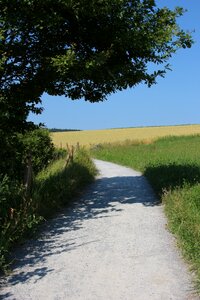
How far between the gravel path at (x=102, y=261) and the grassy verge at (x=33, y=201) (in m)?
0.29

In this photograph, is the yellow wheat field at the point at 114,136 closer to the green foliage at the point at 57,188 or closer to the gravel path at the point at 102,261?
the green foliage at the point at 57,188

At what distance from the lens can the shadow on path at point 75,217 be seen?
6.97 m

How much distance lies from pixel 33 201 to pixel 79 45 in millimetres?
4591

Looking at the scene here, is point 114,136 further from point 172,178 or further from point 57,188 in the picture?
point 57,188

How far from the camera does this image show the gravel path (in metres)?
5.80

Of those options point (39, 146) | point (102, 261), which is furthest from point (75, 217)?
point (39, 146)

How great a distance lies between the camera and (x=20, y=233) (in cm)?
841

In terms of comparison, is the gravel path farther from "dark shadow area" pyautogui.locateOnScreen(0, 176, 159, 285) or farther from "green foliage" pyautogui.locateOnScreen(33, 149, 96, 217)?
"green foliage" pyautogui.locateOnScreen(33, 149, 96, 217)

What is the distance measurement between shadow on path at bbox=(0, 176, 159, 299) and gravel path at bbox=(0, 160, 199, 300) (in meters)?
0.02

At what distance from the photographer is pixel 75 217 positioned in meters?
11.0

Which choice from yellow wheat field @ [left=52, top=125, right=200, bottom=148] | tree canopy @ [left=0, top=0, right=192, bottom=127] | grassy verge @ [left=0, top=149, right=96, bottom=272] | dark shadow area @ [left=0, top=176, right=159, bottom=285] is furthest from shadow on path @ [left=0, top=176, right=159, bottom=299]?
yellow wheat field @ [left=52, top=125, right=200, bottom=148]

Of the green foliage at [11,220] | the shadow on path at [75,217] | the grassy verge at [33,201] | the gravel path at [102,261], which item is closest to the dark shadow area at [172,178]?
the shadow on path at [75,217]

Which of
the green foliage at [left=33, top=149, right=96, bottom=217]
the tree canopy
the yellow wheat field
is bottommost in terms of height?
the green foliage at [left=33, top=149, right=96, bottom=217]

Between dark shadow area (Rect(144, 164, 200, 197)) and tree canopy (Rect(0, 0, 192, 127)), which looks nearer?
tree canopy (Rect(0, 0, 192, 127))
